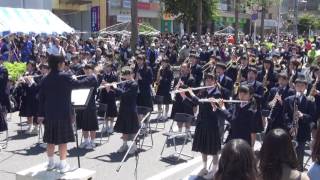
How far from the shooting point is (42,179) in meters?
7.85

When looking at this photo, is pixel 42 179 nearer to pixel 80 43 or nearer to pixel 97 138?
pixel 97 138

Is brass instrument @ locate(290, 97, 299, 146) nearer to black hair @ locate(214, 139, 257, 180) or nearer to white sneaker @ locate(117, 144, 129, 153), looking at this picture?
white sneaker @ locate(117, 144, 129, 153)

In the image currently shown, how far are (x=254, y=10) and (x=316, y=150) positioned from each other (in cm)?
3477

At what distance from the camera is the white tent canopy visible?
23188 mm

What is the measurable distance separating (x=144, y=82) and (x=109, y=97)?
1.16 m

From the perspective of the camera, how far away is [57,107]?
8.42m

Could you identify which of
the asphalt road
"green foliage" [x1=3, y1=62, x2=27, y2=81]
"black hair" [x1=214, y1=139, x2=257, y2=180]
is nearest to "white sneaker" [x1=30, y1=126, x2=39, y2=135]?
the asphalt road

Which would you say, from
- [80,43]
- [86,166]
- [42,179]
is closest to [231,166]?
[42,179]

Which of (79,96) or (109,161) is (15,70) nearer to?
(109,161)

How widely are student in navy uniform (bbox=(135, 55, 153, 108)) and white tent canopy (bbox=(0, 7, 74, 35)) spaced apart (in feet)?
37.6

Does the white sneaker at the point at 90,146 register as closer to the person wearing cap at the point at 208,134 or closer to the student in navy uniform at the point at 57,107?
the student in navy uniform at the point at 57,107

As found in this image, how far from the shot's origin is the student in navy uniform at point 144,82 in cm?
1345

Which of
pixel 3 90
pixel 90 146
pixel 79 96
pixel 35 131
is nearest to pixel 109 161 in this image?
pixel 90 146

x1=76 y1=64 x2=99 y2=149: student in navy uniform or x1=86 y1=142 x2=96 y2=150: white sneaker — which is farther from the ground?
x1=76 y1=64 x2=99 y2=149: student in navy uniform
